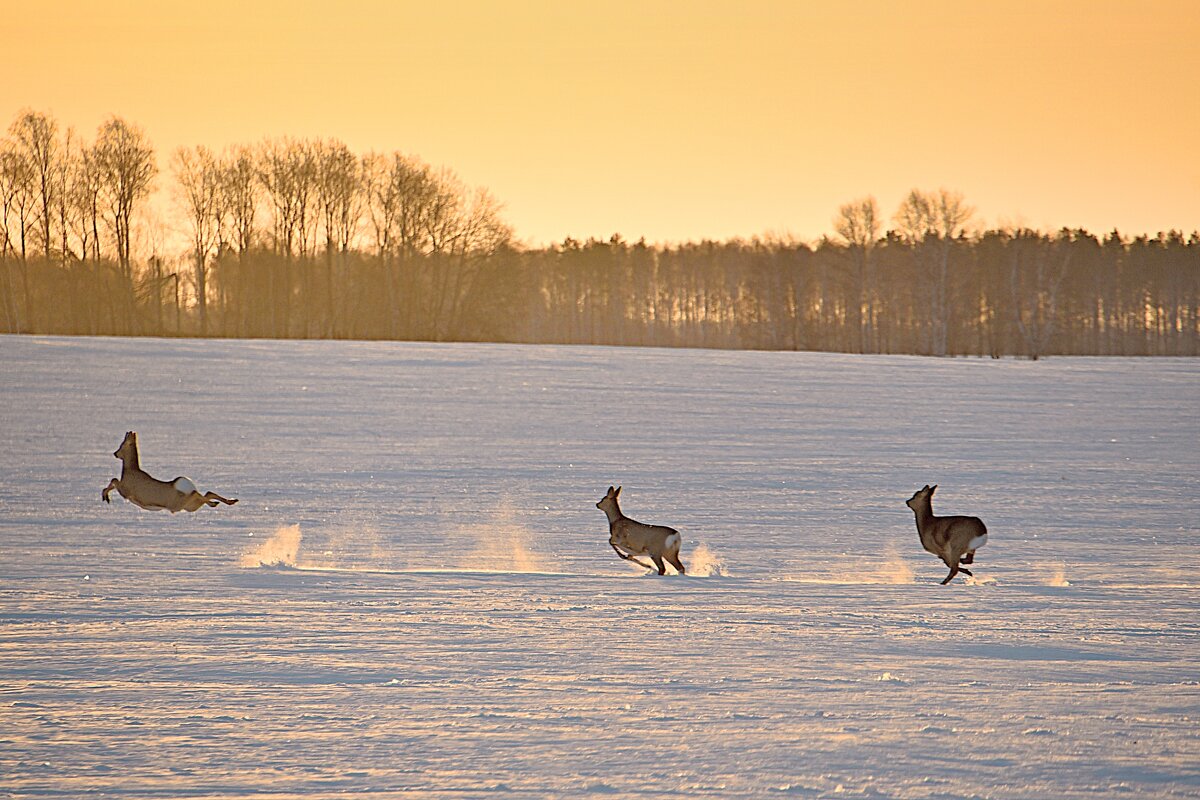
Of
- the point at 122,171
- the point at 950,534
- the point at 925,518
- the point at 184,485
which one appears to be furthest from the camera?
the point at 122,171

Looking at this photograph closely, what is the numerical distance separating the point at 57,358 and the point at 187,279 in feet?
112

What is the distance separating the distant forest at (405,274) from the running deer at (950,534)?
49.4 m

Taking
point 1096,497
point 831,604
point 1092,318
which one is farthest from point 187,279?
point 1092,318

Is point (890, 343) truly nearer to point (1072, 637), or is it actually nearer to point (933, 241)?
point (933, 241)

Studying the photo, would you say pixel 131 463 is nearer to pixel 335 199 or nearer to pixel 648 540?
pixel 648 540

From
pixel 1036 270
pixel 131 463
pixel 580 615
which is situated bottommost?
pixel 580 615

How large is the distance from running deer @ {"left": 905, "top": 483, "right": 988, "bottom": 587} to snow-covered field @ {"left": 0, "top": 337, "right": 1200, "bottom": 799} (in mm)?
303

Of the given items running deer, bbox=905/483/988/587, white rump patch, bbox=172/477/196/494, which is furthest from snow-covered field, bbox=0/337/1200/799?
white rump patch, bbox=172/477/196/494

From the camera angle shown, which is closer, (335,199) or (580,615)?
(580,615)

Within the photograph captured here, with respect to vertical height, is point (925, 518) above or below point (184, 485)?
below

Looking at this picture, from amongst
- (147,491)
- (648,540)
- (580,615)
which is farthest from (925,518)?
(147,491)

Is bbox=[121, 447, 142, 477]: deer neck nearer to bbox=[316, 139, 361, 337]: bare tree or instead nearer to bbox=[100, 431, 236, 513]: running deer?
bbox=[100, 431, 236, 513]: running deer

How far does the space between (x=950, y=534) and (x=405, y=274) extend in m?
64.0

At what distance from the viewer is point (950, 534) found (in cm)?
1072
